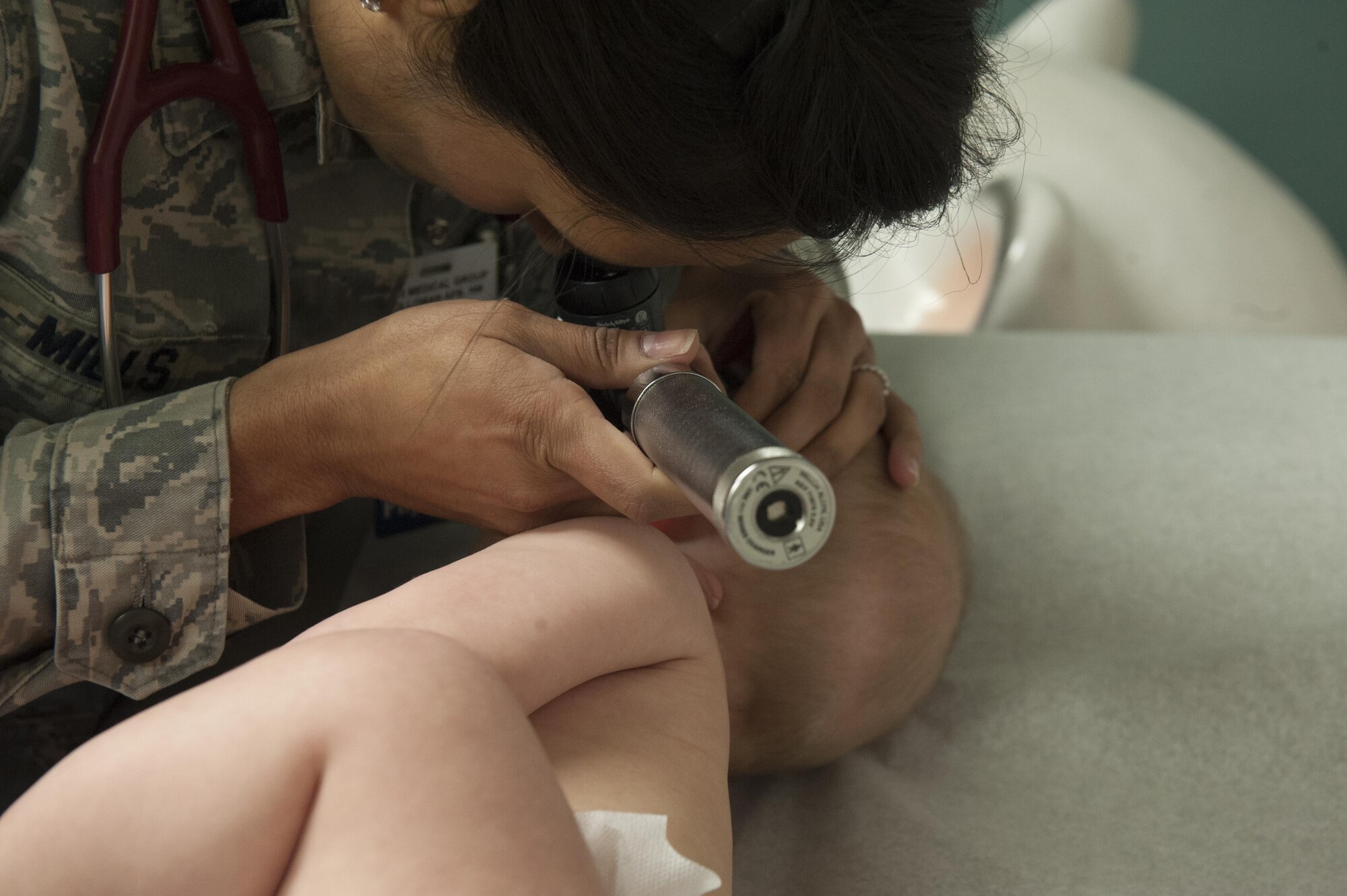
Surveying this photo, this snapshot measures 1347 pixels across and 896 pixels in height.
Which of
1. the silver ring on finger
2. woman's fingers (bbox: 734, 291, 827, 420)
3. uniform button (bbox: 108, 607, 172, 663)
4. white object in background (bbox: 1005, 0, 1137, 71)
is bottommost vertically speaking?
white object in background (bbox: 1005, 0, 1137, 71)

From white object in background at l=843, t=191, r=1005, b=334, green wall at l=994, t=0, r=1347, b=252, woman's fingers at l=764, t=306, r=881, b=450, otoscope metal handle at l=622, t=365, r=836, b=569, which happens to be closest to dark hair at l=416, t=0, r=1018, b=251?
otoscope metal handle at l=622, t=365, r=836, b=569

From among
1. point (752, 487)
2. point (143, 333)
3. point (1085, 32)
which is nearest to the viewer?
point (752, 487)

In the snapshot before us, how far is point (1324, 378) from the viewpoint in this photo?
3.51 ft

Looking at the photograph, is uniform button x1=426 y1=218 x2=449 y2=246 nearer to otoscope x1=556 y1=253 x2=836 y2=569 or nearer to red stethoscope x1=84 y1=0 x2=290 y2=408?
red stethoscope x1=84 y1=0 x2=290 y2=408

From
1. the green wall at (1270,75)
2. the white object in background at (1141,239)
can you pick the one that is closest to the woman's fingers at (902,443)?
the white object in background at (1141,239)

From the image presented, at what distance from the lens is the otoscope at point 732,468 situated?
373 mm

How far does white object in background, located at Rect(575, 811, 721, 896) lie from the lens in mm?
436

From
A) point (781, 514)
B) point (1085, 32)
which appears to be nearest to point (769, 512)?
point (781, 514)

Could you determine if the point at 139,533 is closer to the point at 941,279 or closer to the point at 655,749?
the point at 655,749

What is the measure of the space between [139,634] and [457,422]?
213 mm

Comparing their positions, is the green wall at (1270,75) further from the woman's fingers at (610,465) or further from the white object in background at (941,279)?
the woman's fingers at (610,465)

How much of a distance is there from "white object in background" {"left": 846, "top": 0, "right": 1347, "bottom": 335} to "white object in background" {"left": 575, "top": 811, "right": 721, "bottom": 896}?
3.51 feet

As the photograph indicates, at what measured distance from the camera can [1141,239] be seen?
1.45 metres

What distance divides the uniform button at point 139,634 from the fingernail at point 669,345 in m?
0.31
